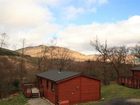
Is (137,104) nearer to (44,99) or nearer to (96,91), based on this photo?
(96,91)

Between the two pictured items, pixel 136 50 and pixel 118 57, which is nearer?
pixel 118 57

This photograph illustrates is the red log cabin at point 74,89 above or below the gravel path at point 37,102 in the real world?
above

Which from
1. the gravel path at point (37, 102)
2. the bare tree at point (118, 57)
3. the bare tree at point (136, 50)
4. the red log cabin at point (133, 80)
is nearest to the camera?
the gravel path at point (37, 102)

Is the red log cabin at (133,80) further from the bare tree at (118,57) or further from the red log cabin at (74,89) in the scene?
the bare tree at (118,57)

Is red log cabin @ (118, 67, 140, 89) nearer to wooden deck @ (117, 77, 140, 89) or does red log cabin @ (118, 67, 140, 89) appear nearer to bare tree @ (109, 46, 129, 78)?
wooden deck @ (117, 77, 140, 89)

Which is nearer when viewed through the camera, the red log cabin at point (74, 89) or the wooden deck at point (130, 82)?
the red log cabin at point (74, 89)

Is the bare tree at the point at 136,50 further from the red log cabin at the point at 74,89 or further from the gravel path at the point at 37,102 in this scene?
the gravel path at the point at 37,102

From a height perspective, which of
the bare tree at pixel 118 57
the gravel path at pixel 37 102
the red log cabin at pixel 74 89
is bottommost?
the gravel path at pixel 37 102

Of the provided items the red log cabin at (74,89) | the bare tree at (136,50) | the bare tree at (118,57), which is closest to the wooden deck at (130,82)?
the red log cabin at (74,89)

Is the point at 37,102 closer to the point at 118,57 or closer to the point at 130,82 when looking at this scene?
the point at 130,82

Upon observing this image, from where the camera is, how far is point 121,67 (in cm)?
6456

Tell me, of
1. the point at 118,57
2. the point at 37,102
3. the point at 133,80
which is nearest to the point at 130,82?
the point at 133,80

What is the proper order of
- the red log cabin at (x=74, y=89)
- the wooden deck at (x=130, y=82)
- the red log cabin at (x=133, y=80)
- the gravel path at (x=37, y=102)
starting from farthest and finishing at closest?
the red log cabin at (x=133, y=80)
the wooden deck at (x=130, y=82)
the gravel path at (x=37, y=102)
the red log cabin at (x=74, y=89)

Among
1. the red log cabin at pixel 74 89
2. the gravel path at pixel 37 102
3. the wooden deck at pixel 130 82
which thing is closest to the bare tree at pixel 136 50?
the wooden deck at pixel 130 82
